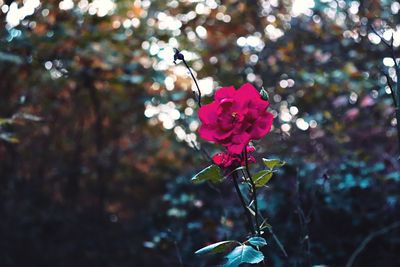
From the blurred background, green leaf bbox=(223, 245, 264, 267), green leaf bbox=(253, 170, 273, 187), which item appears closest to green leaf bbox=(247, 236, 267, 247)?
green leaf bbox=(223, 245, 264, 267)

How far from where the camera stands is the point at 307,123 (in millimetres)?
3873

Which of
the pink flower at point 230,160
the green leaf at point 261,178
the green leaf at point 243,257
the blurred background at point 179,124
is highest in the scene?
the pink flower at point 230,160

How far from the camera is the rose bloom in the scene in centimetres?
149

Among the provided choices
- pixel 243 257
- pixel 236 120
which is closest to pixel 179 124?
pixel 236 120

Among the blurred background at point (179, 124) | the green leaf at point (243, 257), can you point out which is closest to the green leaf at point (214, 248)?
the green leaf at point (243, 257)

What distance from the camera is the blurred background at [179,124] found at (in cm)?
353

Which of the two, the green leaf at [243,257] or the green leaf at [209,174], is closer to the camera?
the green leaf at [243,257]

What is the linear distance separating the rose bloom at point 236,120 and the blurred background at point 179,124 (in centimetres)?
162

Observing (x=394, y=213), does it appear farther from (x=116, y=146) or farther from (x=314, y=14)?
(x=116, y=146)

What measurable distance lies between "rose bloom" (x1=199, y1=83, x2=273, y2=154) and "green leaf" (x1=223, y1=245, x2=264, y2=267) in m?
0.25

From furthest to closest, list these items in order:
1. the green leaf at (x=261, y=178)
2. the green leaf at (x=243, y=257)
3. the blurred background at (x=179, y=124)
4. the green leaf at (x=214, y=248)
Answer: the blurred background at (x=179, y=124) → the green leaf at (x=261, y=178) → the green leaf at (x=214, y=248) → the green leaf at (x=243, y=257)

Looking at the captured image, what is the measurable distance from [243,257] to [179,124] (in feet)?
7.99

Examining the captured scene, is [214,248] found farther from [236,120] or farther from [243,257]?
[236,120]

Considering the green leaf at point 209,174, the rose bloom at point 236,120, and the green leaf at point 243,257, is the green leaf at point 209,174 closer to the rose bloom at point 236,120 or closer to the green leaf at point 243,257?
the rose bloom at point 236,120
